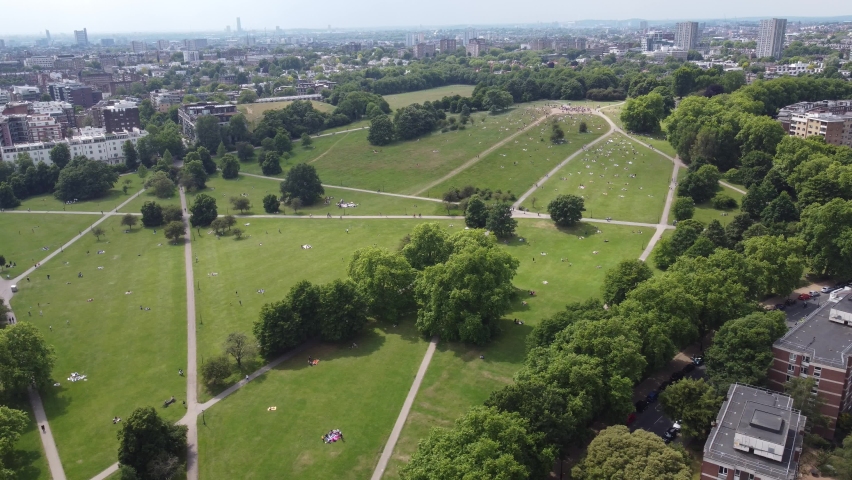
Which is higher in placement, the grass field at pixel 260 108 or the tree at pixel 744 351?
the grass field at pixel 260 108

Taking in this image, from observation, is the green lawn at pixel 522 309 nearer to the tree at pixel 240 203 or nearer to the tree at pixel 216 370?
the tree at pixel 216 370

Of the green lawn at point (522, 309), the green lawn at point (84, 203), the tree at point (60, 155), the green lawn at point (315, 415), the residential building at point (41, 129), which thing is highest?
the residential building at point (41, 129)

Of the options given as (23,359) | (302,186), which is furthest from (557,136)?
(23,359)

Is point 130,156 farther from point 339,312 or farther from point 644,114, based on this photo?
point 644,114

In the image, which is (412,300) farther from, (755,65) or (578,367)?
(755,65)

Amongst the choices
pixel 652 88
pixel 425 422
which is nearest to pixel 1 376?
pixel 425 422

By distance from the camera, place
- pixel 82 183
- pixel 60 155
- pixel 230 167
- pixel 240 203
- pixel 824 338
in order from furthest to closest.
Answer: pixel 60 155 → pixel 230 167 → pixel 82 183 → pixel 240 203 → pixel 824 338

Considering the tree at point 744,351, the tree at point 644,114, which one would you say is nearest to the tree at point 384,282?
the tree at point 744,351
